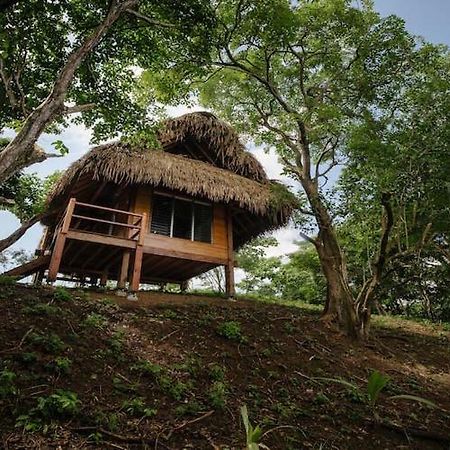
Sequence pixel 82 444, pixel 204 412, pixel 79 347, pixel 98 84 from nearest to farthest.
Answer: pixel 82 444 < pixel 204 412 < pixel 79 347 < pixel 98 84

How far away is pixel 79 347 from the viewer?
475 cm

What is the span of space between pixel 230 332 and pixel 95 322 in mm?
2271

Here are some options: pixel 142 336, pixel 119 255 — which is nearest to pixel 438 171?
pixel 142 336

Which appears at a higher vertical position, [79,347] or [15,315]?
[15,315]

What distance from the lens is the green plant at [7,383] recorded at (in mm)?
3386

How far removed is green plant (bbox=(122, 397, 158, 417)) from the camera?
12.2 ft

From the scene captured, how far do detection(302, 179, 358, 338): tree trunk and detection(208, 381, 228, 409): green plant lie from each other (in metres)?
4.40

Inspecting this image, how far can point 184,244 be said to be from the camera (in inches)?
431

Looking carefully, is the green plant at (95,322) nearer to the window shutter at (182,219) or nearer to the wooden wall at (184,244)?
the wooden wall at (184,244)

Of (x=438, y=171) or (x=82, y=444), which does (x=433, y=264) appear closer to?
(x=438, y=171)

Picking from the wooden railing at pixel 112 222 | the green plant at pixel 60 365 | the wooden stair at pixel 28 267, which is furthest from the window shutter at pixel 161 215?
the green plant at pixel 60 365

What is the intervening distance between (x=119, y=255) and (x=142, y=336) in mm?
5591

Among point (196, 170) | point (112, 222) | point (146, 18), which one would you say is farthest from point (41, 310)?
point (196, 170)

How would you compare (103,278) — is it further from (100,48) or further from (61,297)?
(100,48)
